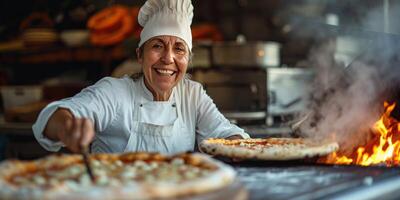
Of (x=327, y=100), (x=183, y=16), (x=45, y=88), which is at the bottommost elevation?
(x=45, y=88)

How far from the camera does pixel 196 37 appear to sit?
708cm

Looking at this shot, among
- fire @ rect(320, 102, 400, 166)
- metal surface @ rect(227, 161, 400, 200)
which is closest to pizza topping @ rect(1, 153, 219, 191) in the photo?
metal surface @ rect(227, 161, 400, 200)

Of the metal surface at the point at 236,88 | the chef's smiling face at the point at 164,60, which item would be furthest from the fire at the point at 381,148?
the metal surface at the point at 236,88

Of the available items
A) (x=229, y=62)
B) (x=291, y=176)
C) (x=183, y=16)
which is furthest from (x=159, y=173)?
(x=229, y=62)

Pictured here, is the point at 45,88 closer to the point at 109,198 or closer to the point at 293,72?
the point at 293,72

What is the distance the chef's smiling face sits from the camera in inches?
134

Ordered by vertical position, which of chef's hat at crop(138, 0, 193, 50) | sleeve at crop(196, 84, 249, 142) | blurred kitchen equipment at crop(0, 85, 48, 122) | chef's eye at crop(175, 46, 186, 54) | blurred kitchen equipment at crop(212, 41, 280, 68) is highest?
chef's hat at crop(138, 0, 193, 50)

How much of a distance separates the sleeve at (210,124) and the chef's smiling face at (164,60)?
31cm

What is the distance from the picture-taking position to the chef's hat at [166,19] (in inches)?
134

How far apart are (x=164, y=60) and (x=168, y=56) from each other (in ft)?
0.11

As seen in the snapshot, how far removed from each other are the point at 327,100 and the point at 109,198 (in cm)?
259

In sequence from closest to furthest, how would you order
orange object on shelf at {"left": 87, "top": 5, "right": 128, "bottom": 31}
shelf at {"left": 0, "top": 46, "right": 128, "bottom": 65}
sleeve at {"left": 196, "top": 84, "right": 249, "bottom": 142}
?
sleeve at {"left": 196, "top": 84, "right": 249, "bottom": 142} → orange object on shelf at {"left": 87, "top": 5, "right": 128, "bottom": 31} → shelf at {"left": 0, "top": 46, "right": 128, "bottom": 65}

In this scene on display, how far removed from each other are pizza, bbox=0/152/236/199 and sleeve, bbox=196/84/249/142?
123 centimetres

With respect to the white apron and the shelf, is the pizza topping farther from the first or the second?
the shelf
